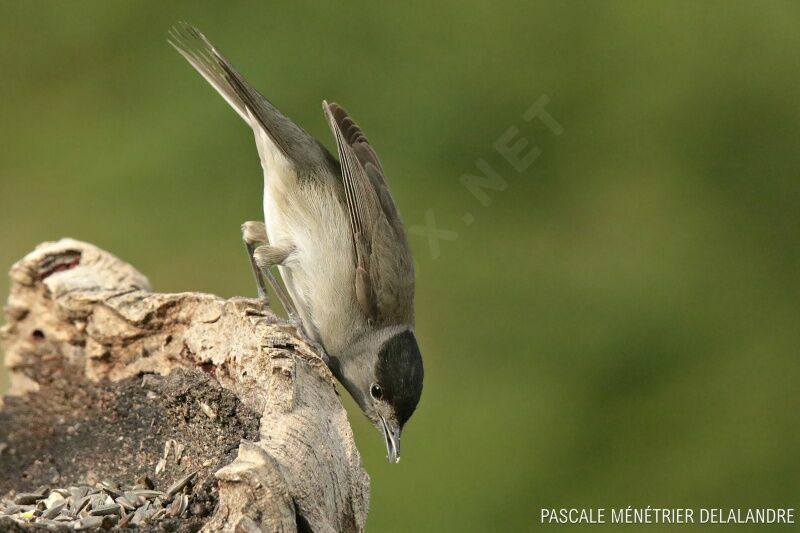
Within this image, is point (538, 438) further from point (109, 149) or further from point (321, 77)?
point (109, 149)

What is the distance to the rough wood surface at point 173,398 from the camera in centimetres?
296

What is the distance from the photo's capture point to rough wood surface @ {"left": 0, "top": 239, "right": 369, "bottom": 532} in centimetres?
296

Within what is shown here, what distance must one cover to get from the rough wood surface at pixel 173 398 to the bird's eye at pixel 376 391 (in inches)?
22.1

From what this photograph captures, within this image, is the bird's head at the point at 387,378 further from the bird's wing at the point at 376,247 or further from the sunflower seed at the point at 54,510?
the sunflower seed at the point at 54,510

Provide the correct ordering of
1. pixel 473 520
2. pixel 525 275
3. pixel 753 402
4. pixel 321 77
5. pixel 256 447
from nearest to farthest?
pixel 256 447
pixel 473 520
pixel 753 402
pixel 525 275
pixel 321 77

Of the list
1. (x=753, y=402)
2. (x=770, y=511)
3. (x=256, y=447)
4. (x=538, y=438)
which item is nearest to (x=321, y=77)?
(x=538, y=438)

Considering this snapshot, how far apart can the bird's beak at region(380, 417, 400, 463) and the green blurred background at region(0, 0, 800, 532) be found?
1360 mm

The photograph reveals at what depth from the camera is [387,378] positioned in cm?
420

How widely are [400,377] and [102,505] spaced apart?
1278 millimetres

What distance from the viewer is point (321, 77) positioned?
22.8 feet

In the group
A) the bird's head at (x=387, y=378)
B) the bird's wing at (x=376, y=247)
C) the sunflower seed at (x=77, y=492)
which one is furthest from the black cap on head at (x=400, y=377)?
the sunflower seed at (x=77, y=492)

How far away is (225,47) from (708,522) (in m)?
4.20

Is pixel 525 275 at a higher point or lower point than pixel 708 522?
higher

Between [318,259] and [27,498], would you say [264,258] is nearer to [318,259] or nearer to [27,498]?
[318,259]
